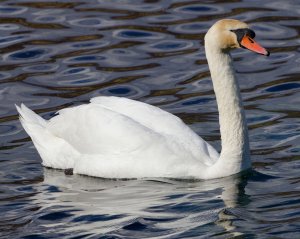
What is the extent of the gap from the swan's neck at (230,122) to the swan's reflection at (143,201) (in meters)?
0.14

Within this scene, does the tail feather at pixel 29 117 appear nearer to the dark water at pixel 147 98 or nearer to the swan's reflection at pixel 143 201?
the dark water at pixel 147 98

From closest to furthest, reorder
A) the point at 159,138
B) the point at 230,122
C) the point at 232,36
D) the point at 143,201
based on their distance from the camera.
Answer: the point at 143,201
the point at 232,36
the point at 230,122
the point at 159,138

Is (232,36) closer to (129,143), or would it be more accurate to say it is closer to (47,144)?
(129,143)

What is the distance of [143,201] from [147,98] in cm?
364

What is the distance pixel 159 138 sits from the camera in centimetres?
1198

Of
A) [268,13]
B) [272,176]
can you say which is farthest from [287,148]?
[268,13]

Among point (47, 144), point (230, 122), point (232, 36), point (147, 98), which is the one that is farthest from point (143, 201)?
point (147, 98)

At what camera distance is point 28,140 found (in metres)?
13.7

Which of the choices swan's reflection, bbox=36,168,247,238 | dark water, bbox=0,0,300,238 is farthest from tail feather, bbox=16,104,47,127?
swan's reflection, bbox=36,168,247,238

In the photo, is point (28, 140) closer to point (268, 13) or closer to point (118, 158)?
point (118, 158)

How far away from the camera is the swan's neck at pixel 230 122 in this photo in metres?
11.7

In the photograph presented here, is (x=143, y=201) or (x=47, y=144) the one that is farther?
(x=47, y=144)

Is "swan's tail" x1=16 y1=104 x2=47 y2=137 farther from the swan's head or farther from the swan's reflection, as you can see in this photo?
the swan's head

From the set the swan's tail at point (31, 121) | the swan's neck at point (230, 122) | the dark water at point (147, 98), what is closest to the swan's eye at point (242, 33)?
the swan's neck at point (230, 122)
